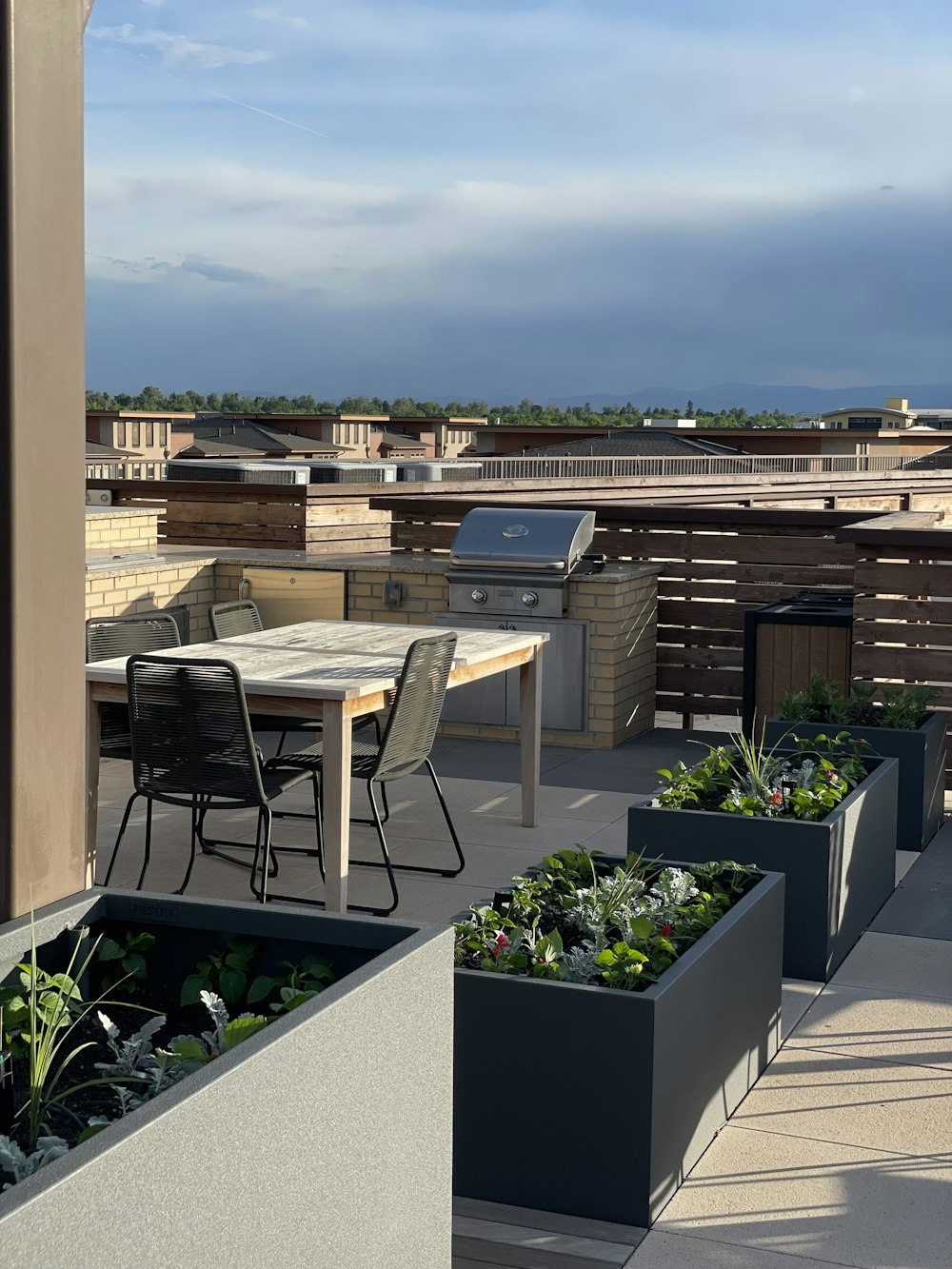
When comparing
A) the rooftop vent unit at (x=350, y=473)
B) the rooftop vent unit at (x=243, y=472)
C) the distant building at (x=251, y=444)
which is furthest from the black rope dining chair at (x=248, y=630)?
the distant building at (x=251, y=444)

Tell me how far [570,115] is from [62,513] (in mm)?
111439

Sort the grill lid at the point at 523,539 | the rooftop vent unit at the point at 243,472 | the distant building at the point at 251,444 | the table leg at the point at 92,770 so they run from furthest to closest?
the distant building at the point at 251,444
the rooftop vent unit at the point at 243,472
the grill lid at the point at 523,539
the table leg at the point at 92,770

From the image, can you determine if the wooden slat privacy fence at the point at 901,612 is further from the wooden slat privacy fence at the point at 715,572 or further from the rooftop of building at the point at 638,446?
the rooftop of building at the point at 638,446

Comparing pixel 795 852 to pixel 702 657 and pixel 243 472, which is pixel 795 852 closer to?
pixel 702 657

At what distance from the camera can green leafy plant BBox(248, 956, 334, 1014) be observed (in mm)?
2537

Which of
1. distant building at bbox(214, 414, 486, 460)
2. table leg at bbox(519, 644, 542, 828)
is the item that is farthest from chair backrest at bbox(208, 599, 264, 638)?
distant building at bbox(214, 414, 486, 460)

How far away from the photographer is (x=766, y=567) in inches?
363

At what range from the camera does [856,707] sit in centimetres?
686

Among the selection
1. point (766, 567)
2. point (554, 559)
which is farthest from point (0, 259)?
point (766, 567)

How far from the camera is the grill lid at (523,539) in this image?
8.49 metres

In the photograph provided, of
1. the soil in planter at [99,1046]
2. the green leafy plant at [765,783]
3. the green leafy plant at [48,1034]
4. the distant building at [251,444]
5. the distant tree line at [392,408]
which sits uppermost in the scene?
the distant tree line at [392,408]

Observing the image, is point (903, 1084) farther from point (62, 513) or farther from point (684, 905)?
point (62, 513)

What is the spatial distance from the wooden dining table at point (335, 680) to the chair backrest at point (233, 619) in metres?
0.35

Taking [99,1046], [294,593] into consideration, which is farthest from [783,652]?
[99,1046]
